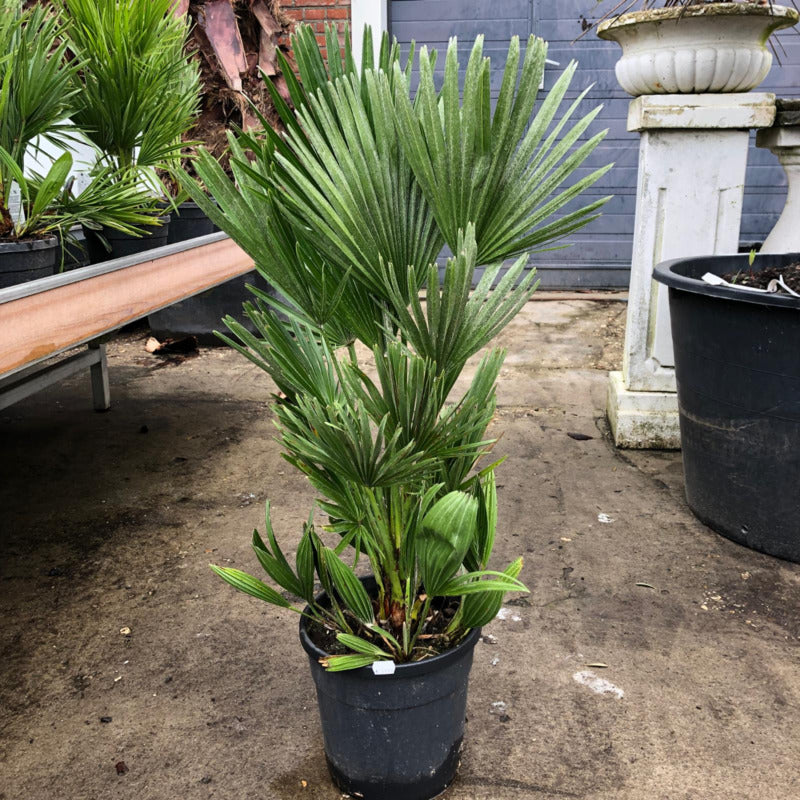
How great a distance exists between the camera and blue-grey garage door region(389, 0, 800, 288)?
5.49 m

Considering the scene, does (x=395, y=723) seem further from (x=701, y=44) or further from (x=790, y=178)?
(x=790, y=178)

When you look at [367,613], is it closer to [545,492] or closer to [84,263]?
[545,492]

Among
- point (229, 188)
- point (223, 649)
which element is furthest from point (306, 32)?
point (223, 649)

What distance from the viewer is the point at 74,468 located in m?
3.08

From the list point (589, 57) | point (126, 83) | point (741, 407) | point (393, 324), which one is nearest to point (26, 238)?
point (126, 83)

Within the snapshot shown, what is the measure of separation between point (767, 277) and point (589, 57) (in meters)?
3.64

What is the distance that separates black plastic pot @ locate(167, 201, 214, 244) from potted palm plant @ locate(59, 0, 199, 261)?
0.65m

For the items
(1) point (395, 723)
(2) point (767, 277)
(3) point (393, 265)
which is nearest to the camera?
(3) point (393, 265)

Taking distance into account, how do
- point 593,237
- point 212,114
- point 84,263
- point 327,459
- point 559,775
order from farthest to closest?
point 593,237, point 212,114, point 84,263, point 559,775, point 327,459

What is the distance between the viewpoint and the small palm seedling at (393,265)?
49.0 inches

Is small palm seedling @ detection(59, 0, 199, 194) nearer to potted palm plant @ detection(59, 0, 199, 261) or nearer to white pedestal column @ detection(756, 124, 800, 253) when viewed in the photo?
potted palm plant @ detection(59, 0, 199, 261)

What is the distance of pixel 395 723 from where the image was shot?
1458 millimetres

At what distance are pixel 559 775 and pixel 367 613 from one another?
0.51 meters

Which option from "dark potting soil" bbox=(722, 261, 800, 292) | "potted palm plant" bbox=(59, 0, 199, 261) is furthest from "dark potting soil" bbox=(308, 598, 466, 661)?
"dark potting soil" bbox=(722, 261, 800, 292)
